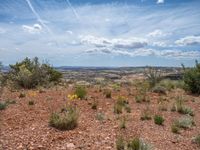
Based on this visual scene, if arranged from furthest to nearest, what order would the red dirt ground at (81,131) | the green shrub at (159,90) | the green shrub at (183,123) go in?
the green shrub at (159,90) < the green shrub at (183,123) < the red dirt ground at (81,131)

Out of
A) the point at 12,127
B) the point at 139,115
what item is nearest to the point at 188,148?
the point at 139,115

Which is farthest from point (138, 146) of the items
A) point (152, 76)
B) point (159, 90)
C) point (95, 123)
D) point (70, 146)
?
point (152, 76)

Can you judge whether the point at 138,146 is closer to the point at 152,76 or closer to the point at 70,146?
the point at 70,146

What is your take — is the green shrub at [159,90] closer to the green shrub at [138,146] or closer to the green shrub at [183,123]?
the green shrub at [183,123]

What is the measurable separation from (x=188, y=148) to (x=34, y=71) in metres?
12.1

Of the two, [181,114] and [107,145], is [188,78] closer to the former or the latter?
[181,114]

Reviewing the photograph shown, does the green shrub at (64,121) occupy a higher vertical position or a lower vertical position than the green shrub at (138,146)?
higher

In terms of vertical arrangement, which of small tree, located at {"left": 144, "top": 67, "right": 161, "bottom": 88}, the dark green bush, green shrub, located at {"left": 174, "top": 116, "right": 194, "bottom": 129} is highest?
small tree, located at {"left": 144, "top": 67, "right": 161, "bottom": 88}

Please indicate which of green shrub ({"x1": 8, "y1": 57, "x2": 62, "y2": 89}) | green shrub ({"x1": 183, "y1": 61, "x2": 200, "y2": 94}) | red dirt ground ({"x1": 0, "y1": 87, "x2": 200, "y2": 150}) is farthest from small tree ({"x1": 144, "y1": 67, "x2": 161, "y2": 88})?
red dirt ground ({"x1": 0, "y1": 87, "x2": 200, "y2": 150})

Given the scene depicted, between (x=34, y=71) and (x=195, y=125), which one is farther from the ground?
(x=34, y=71)

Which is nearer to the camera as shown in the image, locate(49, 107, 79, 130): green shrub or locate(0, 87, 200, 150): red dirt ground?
locate(0, 87, 200, 150): red dirt ground

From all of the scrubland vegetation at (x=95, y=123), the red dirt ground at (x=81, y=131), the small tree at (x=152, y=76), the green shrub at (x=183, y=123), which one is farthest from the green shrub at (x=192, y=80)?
the green shrub at (x=183, y=123)

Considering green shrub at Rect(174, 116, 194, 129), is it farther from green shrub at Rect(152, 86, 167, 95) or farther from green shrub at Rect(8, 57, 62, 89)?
green shrub at Rect(8, 57, 62, 89)

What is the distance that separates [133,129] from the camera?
904cm
